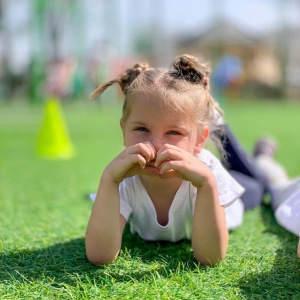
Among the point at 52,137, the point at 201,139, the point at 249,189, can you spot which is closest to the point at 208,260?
the point at 201,139

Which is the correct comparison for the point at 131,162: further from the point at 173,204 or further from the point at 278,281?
the point at 278,281

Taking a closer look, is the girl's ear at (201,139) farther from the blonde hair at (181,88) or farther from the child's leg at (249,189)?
the child's leg at (249,189)

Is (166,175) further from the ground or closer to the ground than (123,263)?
further from the ground

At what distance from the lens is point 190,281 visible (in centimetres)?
154

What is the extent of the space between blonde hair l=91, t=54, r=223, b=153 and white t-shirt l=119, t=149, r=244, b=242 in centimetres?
20

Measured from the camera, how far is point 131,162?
1.60 meters

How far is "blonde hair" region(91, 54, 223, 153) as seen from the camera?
5.69 ft

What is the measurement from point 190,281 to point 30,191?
191 centimetres

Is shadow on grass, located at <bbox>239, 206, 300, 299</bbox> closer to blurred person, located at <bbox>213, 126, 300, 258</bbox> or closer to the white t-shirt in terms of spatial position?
the white t-shirt

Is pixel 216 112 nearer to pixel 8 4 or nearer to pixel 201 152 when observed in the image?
pixel 201 152

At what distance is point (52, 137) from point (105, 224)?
3.40 m

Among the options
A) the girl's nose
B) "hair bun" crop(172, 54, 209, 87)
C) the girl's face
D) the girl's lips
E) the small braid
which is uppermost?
"hair bun" crop(172, 54, 209, 87)

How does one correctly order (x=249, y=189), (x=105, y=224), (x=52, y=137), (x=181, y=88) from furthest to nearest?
(x=52, y=137)
(x=249, y=189)
(x=181, y=88)
(x=105, y=224)

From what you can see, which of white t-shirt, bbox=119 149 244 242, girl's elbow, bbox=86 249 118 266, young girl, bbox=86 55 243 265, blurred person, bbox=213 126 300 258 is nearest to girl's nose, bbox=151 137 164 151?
young girl, bbox=86 55 243 265
